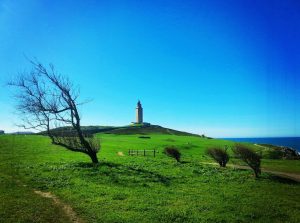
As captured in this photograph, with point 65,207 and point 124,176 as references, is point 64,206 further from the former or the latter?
point 124,176

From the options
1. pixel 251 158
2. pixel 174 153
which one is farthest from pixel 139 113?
pixel 251 158

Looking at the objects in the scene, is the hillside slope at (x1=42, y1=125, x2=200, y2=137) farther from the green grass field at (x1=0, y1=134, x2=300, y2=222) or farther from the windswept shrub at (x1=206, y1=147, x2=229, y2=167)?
the green grass field at (x1=0, y1=134, x2=300, y2=222)

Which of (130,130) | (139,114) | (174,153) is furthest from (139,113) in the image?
(174,153)

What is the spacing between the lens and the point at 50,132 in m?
31.7

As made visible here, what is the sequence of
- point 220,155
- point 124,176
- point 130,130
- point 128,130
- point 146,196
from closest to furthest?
point 146,196 → point 124,176 → point 220,155 → point 128,130 → point 130,130

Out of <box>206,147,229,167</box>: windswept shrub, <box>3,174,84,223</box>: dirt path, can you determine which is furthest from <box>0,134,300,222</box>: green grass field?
<box>206,147,229,167</box>: windswept shrub

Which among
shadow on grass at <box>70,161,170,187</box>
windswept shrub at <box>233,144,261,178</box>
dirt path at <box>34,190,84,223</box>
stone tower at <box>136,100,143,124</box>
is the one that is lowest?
dirt path at <box>34,190,84,223</box>

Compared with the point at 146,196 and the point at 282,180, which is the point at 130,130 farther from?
the point at 146,196

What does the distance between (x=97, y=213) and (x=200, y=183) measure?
1055cm

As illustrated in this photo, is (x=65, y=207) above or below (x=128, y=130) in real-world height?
below

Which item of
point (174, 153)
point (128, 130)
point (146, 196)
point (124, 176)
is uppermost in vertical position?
point (128, 130)

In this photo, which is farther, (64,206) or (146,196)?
(146,196)


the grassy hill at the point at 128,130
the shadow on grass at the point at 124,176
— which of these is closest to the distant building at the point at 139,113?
the grassy hill at the point at 128,130

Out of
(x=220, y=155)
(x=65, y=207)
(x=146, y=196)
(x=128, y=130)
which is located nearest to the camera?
(x=65, y=207)
